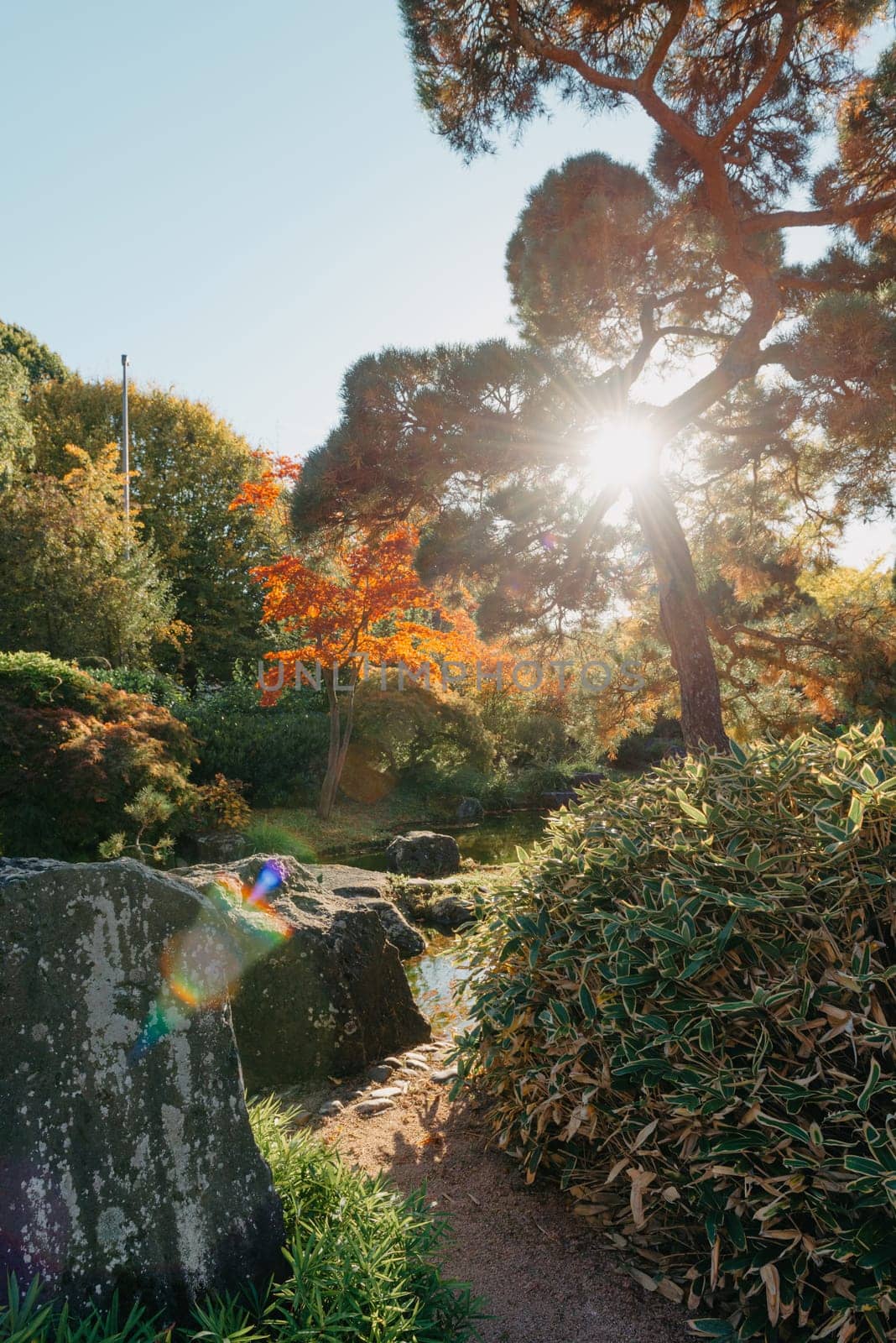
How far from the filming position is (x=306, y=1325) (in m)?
1.67

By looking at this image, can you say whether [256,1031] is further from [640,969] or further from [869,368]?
[869,368]

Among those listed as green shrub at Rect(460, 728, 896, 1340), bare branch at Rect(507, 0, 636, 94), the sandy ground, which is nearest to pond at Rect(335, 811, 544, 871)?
the sandy ground

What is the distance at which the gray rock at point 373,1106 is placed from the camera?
3.32m

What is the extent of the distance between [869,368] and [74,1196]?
6584mm

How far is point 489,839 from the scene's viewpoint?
37.9 feet

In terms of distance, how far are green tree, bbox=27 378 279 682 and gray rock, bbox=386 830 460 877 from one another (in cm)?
1179

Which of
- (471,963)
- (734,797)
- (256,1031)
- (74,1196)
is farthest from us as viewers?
(256,1031)

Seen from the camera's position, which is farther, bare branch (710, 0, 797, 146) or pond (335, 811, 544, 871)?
pond (335, 811, 544, 871)

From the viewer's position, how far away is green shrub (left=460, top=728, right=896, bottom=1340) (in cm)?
191

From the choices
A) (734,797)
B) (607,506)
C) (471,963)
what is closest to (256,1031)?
(471,963)

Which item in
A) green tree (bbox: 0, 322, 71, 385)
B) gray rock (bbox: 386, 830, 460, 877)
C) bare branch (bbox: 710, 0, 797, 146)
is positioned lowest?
gray rock (bbox: 386, 830, 460, 877)

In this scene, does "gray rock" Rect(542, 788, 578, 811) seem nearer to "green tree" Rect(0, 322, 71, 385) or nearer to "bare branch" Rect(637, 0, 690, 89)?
"bare branch" Rect(637, 0, 690, 89)

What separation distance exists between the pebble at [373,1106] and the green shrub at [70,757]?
528cm

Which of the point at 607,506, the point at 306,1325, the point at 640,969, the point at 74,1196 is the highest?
the point at 607,506
